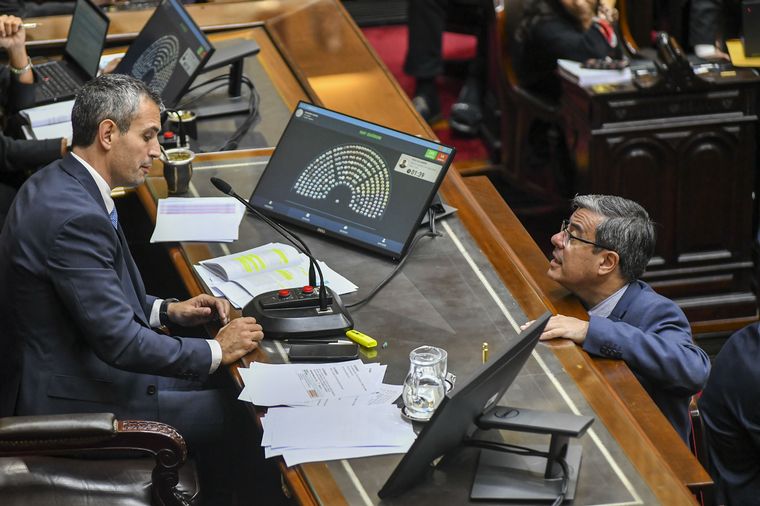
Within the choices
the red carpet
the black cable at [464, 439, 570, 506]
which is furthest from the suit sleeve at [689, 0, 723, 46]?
the black cable at [464, 439, 570, 506]

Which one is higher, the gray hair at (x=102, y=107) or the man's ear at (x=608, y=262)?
the gray hair at (x=102, y=107)

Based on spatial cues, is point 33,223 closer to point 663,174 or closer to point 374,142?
point 374,142

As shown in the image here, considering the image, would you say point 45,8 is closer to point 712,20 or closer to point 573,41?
point 573,41

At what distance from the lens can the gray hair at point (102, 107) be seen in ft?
9.18

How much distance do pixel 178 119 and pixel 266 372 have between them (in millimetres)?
1443

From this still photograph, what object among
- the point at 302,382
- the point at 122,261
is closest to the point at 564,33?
the point at 122,261

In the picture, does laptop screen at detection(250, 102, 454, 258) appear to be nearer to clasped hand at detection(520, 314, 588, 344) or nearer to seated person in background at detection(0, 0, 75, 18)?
clasped hand at detection(520, 314, 588, 344)

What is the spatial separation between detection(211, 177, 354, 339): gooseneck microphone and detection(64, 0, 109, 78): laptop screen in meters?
1.74

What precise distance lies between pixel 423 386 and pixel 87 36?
8.43 feet

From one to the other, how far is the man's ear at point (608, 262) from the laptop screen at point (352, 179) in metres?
0.48

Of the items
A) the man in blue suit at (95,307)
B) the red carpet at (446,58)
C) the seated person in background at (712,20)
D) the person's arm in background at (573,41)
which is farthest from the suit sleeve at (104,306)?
the seated person in background at (712,20)

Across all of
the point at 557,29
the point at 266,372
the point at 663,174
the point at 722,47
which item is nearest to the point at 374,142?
the point at 266,372

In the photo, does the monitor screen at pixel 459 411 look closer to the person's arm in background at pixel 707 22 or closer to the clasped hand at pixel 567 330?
the clasped hand at pixel 567 330

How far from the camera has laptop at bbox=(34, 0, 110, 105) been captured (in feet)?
13.9
